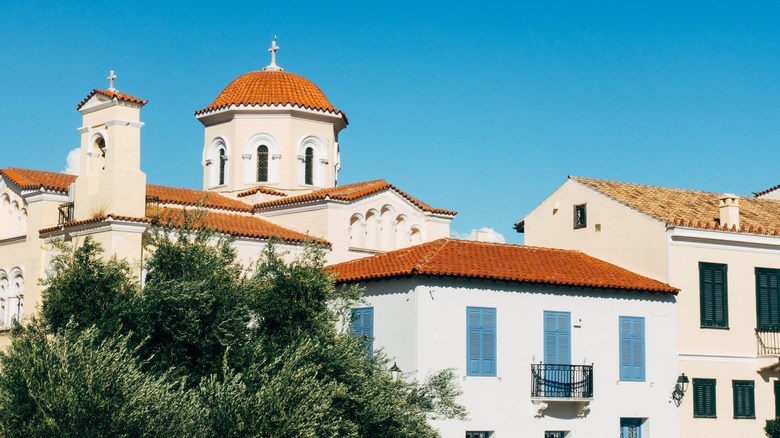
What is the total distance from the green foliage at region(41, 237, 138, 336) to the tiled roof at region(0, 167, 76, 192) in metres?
11.5

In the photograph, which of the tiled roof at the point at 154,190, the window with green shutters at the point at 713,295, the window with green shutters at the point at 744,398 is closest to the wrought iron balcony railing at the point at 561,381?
the window with green shutters at the point at 713,295

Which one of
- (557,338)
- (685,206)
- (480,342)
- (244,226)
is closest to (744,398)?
(685,206)

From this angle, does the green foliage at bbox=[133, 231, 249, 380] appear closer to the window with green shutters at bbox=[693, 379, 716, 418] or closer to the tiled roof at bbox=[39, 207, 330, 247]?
the tiled roof at bbox=[39, 207, 330, 247]

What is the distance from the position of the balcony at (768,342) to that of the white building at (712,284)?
0.10 feet

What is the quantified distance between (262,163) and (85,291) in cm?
1947

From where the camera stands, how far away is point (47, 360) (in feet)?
84.9

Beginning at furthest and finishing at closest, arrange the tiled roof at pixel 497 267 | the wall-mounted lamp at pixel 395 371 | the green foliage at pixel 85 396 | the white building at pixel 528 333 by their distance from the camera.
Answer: the tiled roof at pixel 497 267 < the white building at pixel 528 333 < the wall-mounted lamp at pixel 395 371 < the green foliage at pixel 85 396

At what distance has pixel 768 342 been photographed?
3944 centimetres

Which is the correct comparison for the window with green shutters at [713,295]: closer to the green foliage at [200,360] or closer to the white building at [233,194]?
the green foliage at [200,360]

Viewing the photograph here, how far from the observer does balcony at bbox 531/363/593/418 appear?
3506cm

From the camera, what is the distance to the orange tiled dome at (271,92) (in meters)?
49.1

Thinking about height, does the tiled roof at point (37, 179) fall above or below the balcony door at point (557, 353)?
above

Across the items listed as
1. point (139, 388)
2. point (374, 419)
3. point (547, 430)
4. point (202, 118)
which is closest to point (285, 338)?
point (374, 419)

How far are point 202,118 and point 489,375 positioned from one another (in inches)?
797
